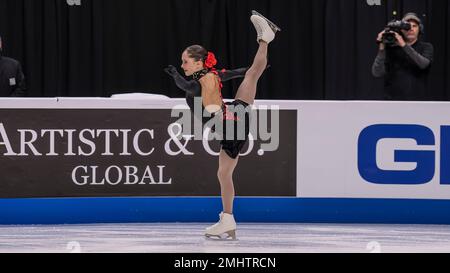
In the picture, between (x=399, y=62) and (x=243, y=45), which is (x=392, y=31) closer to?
(x=399, y=62)

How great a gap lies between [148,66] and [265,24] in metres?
4.35

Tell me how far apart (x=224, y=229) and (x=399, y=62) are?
105 inches

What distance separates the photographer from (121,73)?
11969mm

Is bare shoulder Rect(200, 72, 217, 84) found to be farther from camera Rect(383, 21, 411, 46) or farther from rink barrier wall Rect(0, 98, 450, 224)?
camera Rect(383, 21, 411, 46)

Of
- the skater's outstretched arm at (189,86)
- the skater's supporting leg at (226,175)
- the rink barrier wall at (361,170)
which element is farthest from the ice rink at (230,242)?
the skater's outstretched arm at (189,86)

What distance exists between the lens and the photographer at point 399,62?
9.52 meters

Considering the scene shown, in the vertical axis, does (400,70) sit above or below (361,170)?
above

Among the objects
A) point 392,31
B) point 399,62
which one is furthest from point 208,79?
point 399,62

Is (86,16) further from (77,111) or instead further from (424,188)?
(424,188)

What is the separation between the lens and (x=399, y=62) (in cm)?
962

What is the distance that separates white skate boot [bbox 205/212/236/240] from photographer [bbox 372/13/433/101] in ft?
7.92

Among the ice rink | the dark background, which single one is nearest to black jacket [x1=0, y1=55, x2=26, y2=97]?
the dark background

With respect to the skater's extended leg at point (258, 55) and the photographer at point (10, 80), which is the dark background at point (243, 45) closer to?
the photographer at point (10, 80)
